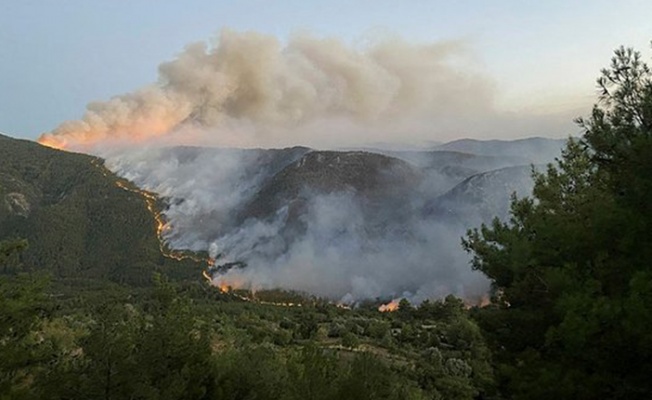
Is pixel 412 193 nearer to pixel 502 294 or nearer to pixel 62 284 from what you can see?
pixel 62 284

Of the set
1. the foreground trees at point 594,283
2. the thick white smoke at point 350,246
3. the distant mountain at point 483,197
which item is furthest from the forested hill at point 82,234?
the foreground trees at point 594,283

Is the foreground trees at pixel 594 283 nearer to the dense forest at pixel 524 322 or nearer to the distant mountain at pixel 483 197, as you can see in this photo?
the dense forest at pixel 524 322

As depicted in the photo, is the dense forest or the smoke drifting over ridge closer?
the dense forest

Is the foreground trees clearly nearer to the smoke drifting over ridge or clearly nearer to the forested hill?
the smoke drifting over ridge

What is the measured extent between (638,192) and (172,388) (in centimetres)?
1307

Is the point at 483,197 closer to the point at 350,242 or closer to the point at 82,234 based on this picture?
the point at 350,242

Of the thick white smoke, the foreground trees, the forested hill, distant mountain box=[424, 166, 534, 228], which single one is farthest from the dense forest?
the forested hill

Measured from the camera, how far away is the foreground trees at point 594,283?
31.8 feet

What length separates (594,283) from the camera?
10.5 meters

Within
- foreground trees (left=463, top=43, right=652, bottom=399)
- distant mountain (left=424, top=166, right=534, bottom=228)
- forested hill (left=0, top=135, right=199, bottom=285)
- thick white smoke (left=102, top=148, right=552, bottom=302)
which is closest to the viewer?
foreground trees (left=463, top=43, right=652, bottom=399)

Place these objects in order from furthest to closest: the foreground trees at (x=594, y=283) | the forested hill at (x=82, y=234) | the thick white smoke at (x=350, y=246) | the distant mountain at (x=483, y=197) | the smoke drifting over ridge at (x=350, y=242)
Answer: the forested hill at (x=82, y=234) → the smoke drifting over ridge at (x=350, y=242) → the thick white smoke at (x=350, y=246) → the distant mountain at (x=483, y=197) → the foreground trees at (x=594, y=283)

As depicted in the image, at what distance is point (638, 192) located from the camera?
10.5 metres

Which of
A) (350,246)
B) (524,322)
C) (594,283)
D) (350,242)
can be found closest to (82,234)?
(350,242)

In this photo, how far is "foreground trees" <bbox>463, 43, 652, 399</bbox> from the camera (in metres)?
9.70
